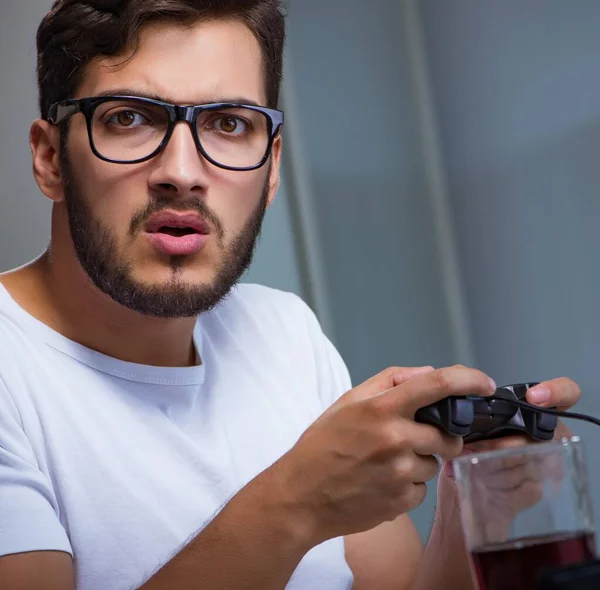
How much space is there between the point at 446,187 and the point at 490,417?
1840 millimetres

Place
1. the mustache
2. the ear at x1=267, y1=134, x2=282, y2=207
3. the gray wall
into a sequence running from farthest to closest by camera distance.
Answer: the gray wall < the ear at x1=267, y1=134, x2=282, y2=207 < the mustache

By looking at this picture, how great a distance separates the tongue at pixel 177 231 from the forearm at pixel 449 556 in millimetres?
511

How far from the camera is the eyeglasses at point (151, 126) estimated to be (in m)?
1.27

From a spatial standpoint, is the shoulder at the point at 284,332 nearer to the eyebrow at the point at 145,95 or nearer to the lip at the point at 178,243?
the lip at the point at 178,243

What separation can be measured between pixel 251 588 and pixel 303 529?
97 millimetres

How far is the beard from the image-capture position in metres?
1.28

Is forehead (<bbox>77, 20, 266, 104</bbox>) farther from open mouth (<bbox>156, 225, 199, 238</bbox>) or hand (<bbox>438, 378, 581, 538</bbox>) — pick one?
hand (<bbox>438, 378, 581, 538</bbox>)

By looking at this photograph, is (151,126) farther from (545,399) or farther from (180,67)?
(545,399)

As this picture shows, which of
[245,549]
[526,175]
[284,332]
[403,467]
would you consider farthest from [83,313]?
[526,175]

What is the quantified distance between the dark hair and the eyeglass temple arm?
0.03 meters

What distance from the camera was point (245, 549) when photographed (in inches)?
37.7

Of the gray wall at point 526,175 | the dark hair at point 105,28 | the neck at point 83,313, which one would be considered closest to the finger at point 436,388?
the neck at point 83,313

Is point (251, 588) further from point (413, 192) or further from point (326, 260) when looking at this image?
point (413, 192)

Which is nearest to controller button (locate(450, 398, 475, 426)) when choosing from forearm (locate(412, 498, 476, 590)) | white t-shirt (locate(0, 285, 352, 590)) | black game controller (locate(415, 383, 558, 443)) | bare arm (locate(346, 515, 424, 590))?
black game controller (locate(415, 383, 558, 443))
